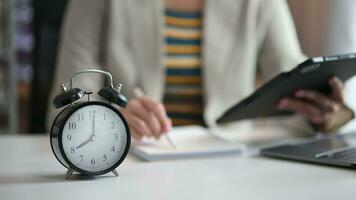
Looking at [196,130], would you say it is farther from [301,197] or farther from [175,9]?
[301,197]

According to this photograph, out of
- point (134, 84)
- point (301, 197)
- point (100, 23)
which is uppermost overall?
point (100, 23)

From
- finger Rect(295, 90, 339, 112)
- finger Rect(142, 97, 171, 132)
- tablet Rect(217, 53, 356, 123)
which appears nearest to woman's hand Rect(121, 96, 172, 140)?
finger Rect(142, 97, 171, 132)

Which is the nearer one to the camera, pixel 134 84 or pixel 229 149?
pixel 229 149

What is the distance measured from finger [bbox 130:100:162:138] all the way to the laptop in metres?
0.17

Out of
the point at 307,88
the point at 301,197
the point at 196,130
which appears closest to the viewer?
the point at 301,197

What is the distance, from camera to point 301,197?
0.65 metres

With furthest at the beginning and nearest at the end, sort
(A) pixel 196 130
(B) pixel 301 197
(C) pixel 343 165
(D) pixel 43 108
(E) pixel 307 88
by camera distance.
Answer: (D) pixel 43 108, (A) pixel 196 130, (E) pixel 307 88, (C) pixel 343 165, (B) pixel 301 197

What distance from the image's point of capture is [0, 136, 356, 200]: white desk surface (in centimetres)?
65

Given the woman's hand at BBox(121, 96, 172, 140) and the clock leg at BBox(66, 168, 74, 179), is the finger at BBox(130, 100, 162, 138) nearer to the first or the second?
the woman's hand at BBox(121, 96, 172, 140)

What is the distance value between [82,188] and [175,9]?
553 millimetres

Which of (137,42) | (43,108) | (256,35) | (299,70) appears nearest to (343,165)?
(299,70)

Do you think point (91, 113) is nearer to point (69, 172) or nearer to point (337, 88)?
point (69, 172)

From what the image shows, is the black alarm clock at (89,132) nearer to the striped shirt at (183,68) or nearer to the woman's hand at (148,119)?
the woman's hand at (148,119)

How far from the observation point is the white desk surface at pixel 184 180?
0.65 meters
